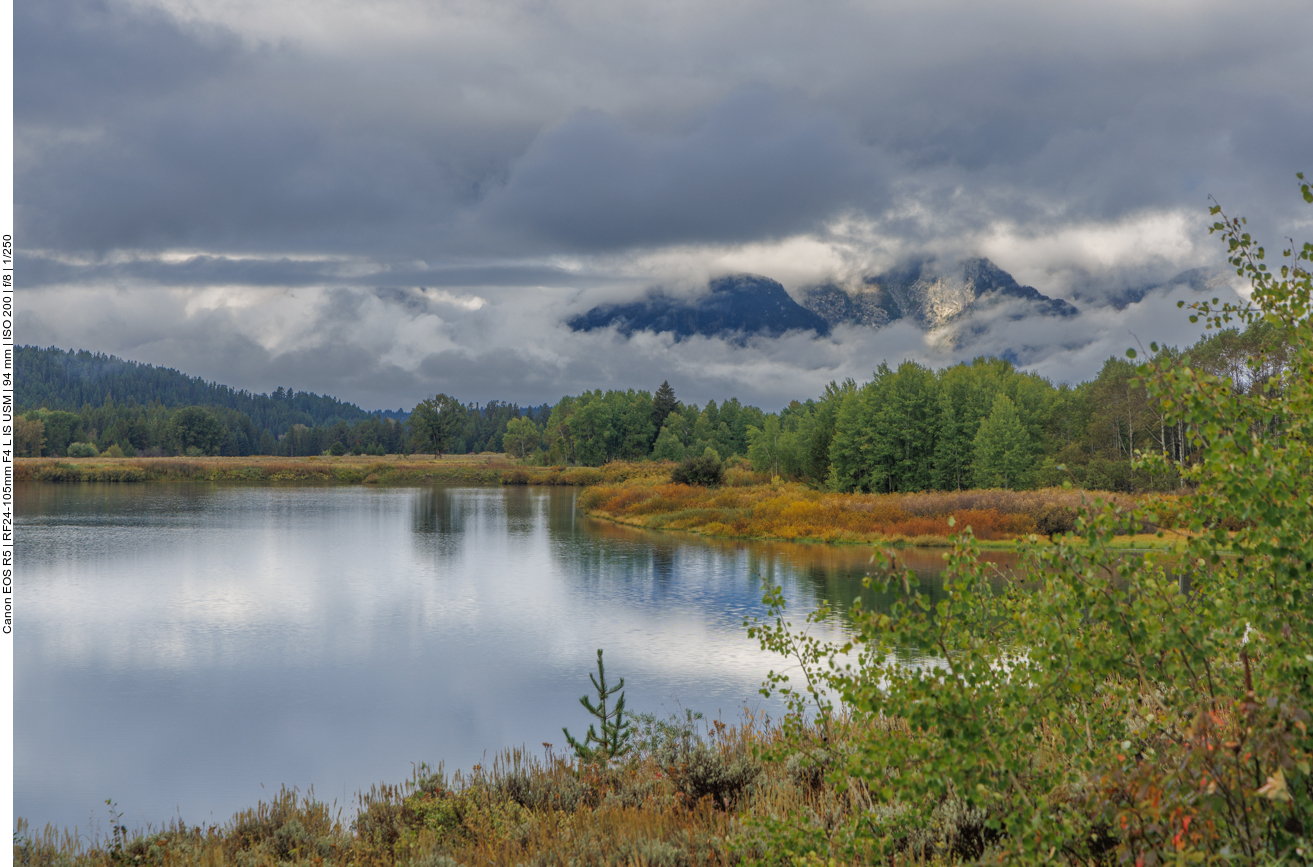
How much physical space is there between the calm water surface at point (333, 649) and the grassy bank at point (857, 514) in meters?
3.42

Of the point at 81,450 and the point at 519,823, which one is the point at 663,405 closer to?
the point at 81,450

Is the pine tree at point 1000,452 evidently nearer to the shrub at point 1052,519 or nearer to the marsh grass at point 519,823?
the shrub at point 1052,519

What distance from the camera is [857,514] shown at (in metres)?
45.0

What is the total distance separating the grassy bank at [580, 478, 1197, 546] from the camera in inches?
1561

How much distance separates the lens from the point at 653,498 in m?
A: 58.6

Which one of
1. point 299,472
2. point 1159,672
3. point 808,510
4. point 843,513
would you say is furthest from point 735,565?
point 299,472

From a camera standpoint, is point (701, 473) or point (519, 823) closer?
point (519, 823)

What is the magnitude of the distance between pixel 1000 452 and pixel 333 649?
48555 mm

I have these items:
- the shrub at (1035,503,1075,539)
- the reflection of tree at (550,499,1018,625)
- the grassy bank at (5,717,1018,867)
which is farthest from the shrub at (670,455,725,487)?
the grassy bank at (5,717,1018,867)

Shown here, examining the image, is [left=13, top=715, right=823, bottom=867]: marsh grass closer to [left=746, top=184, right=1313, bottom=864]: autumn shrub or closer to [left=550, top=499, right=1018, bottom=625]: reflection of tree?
[left=746, top=184, right=1313, bottom=864]: autumn shrub

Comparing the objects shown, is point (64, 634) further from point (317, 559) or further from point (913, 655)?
point (913, 655)

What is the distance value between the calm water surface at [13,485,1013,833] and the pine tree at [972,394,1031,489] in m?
23.9

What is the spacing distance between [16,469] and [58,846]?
10049cm

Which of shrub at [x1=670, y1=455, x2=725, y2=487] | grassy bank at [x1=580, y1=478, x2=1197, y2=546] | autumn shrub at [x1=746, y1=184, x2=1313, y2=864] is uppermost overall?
autumn shrub at [x1=746, y1=184, x2=1313, y2=864]
